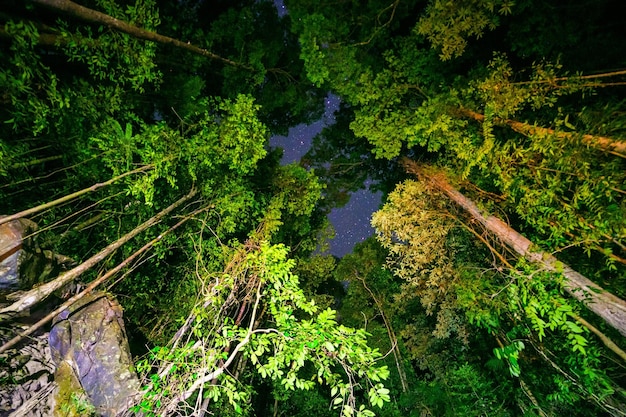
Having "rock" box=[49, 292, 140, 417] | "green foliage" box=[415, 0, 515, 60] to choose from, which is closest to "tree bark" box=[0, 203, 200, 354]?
"rock" box=[49, 292, 140, 417]

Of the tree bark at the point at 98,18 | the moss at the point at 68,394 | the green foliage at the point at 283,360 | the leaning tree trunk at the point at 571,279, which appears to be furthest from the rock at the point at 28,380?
the leaning tree trunk at the point at 571,279

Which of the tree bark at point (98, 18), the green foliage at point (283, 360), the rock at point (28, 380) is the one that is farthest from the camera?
the rock at point (28, 380)

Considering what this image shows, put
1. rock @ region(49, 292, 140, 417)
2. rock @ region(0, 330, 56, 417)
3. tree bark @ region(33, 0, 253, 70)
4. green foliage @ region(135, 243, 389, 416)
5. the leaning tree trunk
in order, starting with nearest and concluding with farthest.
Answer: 1. green foliage @ region(135, 243, 389, 416)
2. the leaning tree trunk
3. tree bark @ region(33, 0, 253, 70)
4. rock @ region(0, 330, 56, 417)
5. rock @ region(49, 292, 140, 417)

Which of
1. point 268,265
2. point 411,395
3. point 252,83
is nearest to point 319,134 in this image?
point 252,83

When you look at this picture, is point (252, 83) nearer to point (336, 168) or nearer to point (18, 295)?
point (336, 168)

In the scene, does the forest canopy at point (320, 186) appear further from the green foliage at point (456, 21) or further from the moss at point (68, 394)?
the moss at point (68, 394)

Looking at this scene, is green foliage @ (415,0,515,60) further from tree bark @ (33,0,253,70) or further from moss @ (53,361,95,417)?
moss @ (53,361,95,417)
